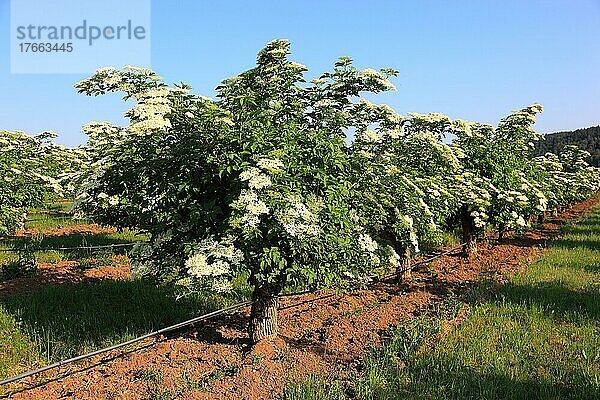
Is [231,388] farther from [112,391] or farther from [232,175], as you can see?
[232,175]

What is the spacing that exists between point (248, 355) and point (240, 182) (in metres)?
2.65

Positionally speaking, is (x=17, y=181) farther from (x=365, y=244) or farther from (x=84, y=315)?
(x=365, y=244)

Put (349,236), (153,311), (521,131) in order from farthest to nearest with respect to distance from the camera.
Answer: (521,131)
(153,311)
(349,236)

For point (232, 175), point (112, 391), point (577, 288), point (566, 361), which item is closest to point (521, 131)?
point (577, 288)

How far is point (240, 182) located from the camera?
591cm

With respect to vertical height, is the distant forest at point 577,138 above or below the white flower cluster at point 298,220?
above

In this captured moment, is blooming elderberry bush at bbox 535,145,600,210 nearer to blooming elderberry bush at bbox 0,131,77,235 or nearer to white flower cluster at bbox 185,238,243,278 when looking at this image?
white flower cluster at bbox 185,238,243,278

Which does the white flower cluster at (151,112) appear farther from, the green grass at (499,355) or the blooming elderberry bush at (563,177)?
the blooming elderberry bush at (563,177)

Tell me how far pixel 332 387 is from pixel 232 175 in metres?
2.97

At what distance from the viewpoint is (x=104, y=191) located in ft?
22.8

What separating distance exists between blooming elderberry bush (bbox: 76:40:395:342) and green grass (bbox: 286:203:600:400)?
54.3 inches

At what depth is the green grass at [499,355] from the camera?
5797 mm

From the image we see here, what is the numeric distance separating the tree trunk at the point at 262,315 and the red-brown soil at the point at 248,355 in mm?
176

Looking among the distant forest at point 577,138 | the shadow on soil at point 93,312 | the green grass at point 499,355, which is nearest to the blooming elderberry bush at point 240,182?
the green grass at point 499,355
